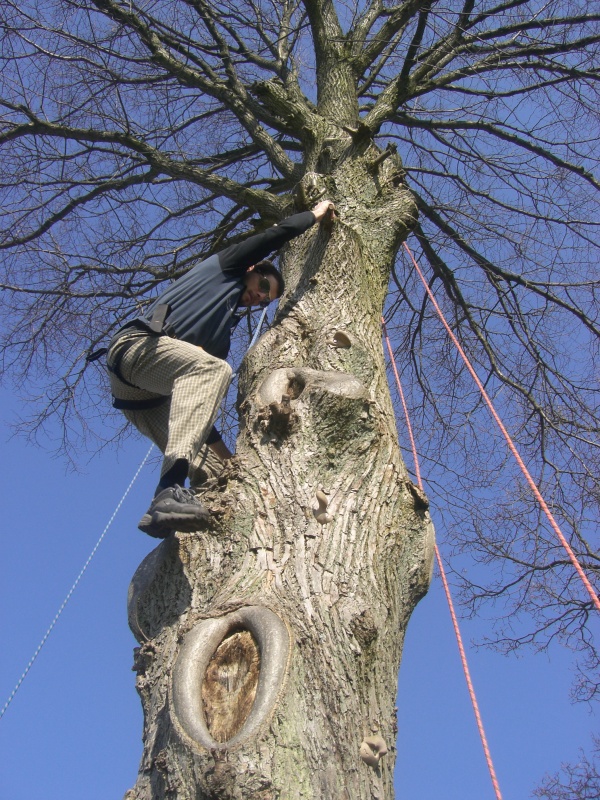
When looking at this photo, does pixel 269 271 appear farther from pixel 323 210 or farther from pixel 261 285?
pixel 323 210

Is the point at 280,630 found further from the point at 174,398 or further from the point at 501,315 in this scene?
the point at 501,315

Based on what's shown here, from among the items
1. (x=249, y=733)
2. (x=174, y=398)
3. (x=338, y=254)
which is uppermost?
(x=338, y=254)

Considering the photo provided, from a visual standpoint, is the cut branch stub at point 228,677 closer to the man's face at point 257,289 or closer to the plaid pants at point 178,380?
the plaid pants at point 178,380

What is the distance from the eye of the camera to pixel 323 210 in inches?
139

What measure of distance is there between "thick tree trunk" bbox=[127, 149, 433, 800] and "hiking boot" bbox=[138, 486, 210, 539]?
3.0 inches

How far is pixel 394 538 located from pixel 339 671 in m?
0.59

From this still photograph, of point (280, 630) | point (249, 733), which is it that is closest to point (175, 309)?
point (280, 630)

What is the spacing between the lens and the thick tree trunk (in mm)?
1733

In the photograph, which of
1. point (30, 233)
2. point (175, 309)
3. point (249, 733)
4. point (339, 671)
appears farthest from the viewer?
point (30, 233)

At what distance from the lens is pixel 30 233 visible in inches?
185

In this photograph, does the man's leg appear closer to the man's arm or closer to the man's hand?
the man's arm

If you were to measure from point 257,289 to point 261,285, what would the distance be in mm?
29

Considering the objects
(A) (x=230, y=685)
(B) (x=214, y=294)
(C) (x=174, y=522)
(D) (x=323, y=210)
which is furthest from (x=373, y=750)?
(D) (x=323, y=210)

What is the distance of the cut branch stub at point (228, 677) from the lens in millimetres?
1760
